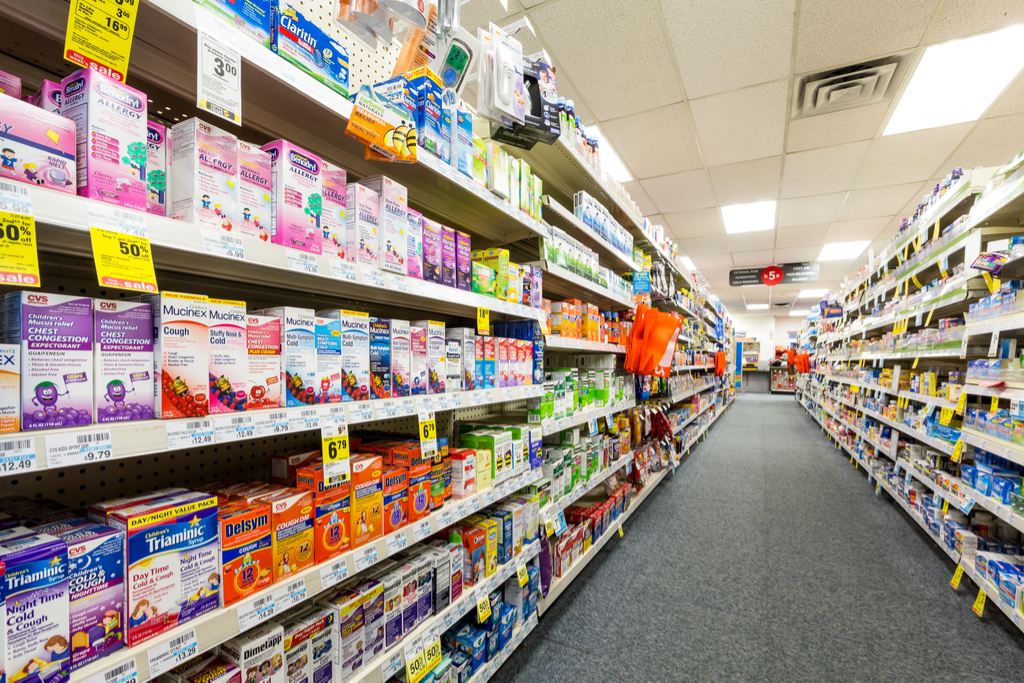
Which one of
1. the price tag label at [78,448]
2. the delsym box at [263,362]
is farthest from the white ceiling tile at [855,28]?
the price tag label at [78,448]

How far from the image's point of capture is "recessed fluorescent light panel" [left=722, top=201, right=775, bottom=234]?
6.38 m

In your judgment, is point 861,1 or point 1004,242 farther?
point 861,1

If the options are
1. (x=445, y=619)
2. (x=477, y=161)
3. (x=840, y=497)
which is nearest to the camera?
(x=445, y=619)

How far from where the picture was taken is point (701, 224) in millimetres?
7172

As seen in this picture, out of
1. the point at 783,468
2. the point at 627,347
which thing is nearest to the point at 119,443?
the point at 627,347

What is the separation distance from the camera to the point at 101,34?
74 cm

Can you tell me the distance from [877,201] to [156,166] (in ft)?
25.5

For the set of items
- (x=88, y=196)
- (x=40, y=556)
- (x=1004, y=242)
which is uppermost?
(x=1004, y=242)

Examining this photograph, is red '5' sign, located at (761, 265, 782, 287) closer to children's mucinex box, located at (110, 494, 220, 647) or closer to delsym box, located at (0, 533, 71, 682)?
children's mucinex box, located at (110, 494, 220, 647)

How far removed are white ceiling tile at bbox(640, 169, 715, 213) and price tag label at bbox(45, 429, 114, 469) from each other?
5.69 metres

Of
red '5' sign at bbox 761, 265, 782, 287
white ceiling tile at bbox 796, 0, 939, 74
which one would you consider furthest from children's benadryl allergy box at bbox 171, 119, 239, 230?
red '5' sign at bbox 761, 265, 782, 287

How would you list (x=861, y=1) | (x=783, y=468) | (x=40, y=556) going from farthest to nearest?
1. (x=783, y=468)
2. (x=861, y=1)
3. (x=40, y=556)

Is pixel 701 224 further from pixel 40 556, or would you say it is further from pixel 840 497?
pixel 40 556

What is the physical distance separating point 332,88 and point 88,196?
24.2 inches
